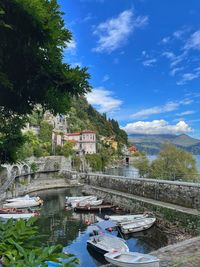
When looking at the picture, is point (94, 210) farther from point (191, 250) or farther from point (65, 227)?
point (191, 250)

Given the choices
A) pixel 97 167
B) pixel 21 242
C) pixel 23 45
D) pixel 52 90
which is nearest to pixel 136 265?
pixel 21 242

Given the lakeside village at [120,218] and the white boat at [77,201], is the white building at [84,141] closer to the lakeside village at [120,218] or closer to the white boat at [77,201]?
the lakeside village at [120,218]

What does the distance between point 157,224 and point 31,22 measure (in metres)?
19.6

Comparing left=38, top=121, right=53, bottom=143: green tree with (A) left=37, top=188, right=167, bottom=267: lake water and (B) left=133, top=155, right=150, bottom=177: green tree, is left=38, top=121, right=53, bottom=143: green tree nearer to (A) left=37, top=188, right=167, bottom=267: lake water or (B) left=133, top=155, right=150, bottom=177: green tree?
(B) left=133, top=155, right=150, bottom=177: green tree

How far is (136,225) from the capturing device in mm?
21078

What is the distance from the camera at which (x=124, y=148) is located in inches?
4513

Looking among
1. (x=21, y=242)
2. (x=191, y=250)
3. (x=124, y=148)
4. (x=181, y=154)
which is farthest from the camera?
(x=124, y=148)

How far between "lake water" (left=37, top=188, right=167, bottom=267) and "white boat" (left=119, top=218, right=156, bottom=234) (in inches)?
13.3

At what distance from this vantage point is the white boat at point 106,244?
15.8m

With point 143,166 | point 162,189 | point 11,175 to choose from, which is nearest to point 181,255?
point 162,189

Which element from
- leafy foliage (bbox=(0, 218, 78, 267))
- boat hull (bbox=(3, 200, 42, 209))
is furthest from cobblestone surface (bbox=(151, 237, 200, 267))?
boat hull (bbox=(3, 200, 42, 209))

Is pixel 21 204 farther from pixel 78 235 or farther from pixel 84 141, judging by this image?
pixel 84 141

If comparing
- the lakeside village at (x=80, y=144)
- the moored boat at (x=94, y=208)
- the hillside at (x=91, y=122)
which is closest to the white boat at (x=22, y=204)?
the moored boat at (x=94, y=208)

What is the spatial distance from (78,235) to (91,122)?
87297mm
